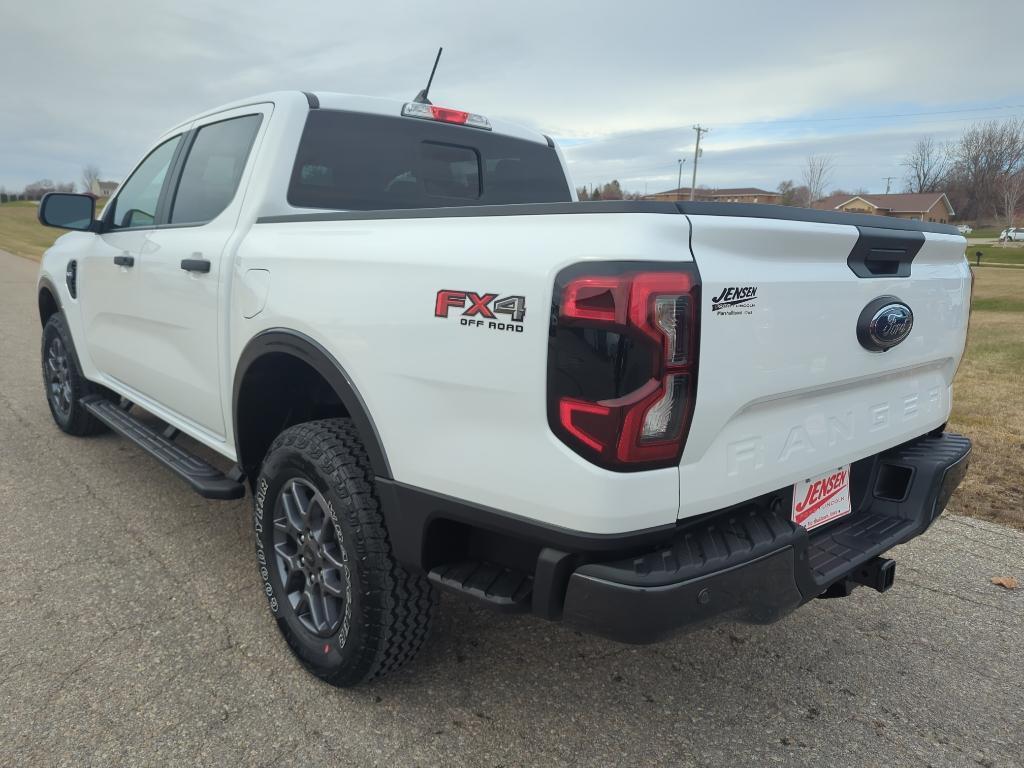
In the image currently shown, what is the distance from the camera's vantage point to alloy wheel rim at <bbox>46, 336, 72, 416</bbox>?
518 cm

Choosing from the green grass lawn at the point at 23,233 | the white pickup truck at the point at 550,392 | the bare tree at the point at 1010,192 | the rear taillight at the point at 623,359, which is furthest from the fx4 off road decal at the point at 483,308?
the bare tree at the point at 1010,192

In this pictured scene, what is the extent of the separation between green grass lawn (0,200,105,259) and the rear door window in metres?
16.7

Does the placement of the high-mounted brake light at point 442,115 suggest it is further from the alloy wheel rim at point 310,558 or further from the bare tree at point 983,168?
the bare tree at point 983,168

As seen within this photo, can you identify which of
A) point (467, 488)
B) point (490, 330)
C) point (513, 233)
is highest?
point (513, 233)

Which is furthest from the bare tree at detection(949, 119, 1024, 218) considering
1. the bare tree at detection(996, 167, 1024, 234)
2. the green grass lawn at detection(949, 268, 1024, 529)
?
the green grass lawn at detection(949, 268, 1024, 529)

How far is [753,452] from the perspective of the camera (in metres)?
1.97

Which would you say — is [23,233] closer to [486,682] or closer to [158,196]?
[158,196]

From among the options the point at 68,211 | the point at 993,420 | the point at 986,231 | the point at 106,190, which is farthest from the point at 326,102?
the point at 986,231

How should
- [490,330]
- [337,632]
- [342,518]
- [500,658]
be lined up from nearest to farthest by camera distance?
[490,330] < [342,518] < [337,632] < [500,658]

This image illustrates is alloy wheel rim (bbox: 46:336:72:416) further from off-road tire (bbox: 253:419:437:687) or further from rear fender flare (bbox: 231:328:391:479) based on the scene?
off-road tire (bbox: 253:419:437:687)

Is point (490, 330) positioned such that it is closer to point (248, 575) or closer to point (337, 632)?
point (337, 632)

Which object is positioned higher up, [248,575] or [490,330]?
[490,330]

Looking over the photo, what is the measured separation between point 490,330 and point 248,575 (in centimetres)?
212

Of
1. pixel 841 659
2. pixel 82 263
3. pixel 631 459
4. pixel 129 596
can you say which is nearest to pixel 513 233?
pixel 631 459
